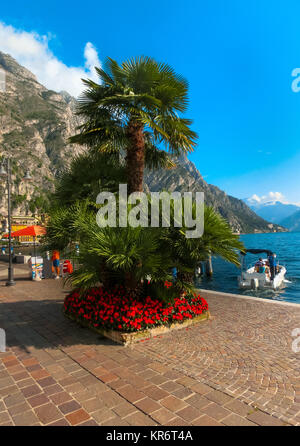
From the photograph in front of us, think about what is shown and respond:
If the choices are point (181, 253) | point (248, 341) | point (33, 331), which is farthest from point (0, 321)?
point (248, 341)

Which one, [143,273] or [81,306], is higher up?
[143,273]

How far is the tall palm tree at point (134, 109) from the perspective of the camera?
6824 mm

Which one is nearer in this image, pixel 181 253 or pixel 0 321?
pixel 181 253

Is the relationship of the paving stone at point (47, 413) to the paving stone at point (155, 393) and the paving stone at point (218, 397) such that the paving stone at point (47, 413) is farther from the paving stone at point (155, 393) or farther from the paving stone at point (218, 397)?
the paving stone at point (218, 397)

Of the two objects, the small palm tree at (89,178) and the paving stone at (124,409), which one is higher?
the small palm tree at (89,178)

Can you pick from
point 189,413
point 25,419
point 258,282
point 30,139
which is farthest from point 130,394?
point 30,139

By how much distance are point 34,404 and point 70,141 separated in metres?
6.94

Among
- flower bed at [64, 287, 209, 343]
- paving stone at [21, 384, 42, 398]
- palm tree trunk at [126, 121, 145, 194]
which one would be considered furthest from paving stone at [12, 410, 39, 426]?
palm tree trunk at [126, 121, 145, 194]

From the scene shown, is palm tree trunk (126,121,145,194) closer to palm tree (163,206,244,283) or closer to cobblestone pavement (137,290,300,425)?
palm tree (163,206,244,283)

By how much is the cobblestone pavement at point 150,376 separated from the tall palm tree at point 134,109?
13.8 feet

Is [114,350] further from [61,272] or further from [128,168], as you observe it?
[61,272]

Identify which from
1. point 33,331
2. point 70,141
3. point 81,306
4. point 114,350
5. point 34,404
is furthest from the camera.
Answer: point 70,141

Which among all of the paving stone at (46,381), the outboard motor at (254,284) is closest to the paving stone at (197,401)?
the paving stone at (46,381)

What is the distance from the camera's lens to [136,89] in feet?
23.6
